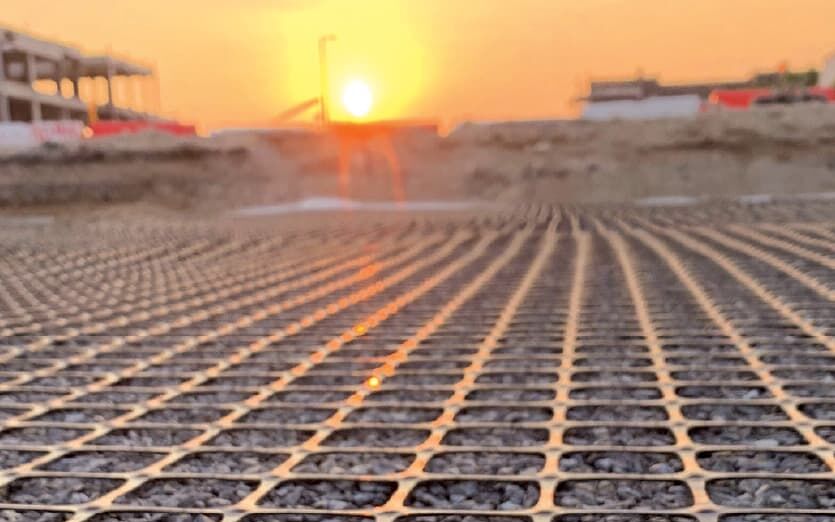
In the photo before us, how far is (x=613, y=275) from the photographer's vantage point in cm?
511

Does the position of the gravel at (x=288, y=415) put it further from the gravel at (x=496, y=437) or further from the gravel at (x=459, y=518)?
the gravel at (x=459, y=518)

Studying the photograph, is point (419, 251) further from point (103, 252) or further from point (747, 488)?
point (747, 488)

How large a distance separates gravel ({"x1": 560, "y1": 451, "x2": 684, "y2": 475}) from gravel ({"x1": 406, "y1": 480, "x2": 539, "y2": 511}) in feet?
0.55

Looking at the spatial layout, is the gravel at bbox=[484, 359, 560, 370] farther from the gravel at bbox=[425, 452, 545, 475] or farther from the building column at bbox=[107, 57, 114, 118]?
the building column at bbox=[107, 57, 114, 118]

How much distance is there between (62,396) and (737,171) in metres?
14.8

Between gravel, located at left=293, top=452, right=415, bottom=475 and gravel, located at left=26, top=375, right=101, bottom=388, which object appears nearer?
gravel, located at left=293, top=452, right=415, bottom=475

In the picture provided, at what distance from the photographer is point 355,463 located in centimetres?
214

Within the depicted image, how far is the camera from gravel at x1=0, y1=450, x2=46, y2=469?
2.21m

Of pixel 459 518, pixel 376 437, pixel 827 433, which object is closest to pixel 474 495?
pixel 459 518

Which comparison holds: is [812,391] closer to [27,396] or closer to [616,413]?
[616,413]

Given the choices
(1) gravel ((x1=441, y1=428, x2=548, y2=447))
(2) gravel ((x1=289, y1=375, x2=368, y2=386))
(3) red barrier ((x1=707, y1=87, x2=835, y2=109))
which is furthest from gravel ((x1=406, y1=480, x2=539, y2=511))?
(3) red barrier ((x1=707, y1=87, x2=835, y2=109))

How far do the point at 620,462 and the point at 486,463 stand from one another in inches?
13.0

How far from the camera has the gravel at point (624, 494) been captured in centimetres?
181

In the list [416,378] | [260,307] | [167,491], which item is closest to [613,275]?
[260,307]
